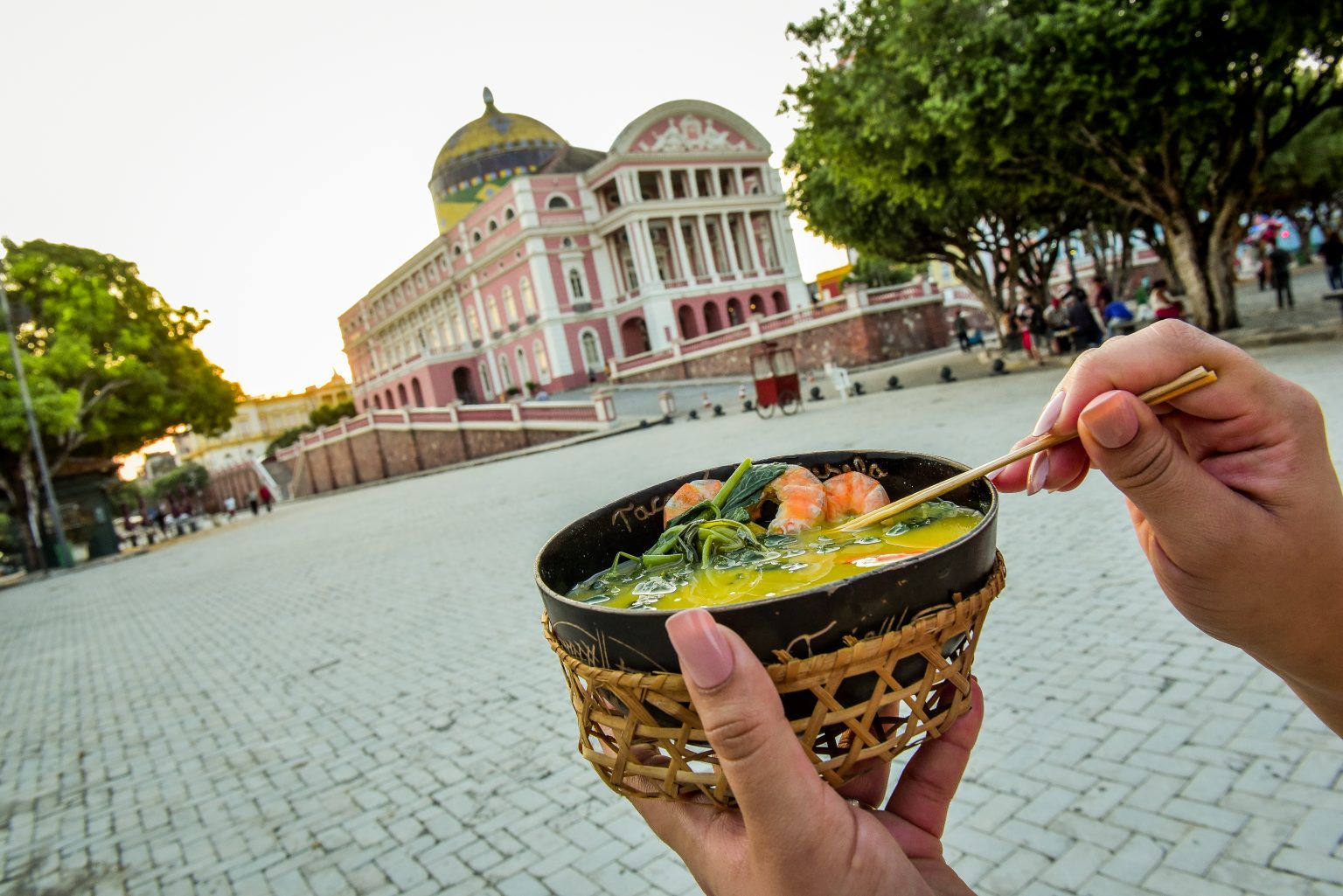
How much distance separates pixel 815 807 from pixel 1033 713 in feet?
9.79

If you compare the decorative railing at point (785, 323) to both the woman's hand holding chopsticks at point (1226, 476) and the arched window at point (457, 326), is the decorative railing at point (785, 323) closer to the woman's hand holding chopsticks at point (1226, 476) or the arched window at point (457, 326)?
the arched window at point (457, 326)

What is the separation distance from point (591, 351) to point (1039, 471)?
41.6m

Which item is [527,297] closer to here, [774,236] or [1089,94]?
[774,236]

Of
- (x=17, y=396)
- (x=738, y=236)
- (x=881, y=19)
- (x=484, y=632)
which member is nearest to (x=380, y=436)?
(x=17, y=396)

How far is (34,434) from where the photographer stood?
64.6 ft

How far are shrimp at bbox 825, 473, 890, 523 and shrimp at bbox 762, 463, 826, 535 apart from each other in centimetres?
2

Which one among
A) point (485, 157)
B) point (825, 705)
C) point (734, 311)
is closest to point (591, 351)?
point (734, 311)

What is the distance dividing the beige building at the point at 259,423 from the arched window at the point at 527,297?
48.4 meters

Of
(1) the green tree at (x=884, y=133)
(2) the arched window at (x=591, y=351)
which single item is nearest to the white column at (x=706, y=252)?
(2) the arched window at (x=591, y=351)

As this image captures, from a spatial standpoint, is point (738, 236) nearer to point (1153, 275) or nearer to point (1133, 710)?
point (1153, 275)

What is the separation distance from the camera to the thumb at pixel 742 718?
2.84 feet

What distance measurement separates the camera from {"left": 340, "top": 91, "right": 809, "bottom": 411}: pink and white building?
40938mm

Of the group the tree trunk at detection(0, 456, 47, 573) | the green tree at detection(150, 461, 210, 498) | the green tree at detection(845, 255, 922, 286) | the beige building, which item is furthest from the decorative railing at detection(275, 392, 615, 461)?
the beige building

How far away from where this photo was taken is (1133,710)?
10.7 feet
